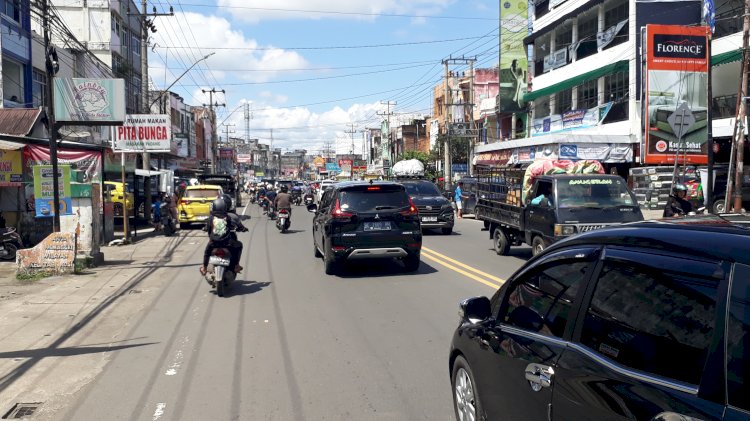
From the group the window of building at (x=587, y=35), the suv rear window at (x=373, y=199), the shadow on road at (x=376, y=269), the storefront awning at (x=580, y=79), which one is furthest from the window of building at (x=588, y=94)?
the suv rear window at (x=373, y=199)

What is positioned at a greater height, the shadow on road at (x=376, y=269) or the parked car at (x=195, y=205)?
the parked car at (x=195, y=205)

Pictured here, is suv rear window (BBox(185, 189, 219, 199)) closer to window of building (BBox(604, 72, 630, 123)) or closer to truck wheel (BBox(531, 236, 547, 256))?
truck wheel (BBox(531, 236, 547, 256))

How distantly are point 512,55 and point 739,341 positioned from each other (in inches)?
1806

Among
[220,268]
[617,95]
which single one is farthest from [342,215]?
[617,95]

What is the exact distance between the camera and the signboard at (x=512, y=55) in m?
45.2

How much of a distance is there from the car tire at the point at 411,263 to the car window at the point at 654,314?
375 inches

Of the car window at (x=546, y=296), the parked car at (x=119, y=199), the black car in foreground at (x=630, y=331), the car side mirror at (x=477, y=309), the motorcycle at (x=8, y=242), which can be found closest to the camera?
the black car in foreground at (x=630, y=331)

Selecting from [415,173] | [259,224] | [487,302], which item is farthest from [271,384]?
[415,173]

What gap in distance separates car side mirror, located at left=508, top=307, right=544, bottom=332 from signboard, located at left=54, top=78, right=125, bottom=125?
14.5 metres

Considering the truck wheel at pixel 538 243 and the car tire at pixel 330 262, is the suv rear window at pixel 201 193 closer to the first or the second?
the car tire at pixel 330 262

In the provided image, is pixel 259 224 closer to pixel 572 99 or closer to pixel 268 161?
pixel 572 99

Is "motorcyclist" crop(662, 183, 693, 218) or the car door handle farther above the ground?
"motorcyclist" crop(662, 183, 693, 218)

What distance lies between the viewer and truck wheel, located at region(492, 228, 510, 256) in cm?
1479

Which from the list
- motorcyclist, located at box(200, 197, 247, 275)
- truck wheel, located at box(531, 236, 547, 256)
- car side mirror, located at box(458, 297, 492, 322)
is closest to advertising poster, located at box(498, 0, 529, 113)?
truck wheel, located at box(531, 236, 547, 256)
